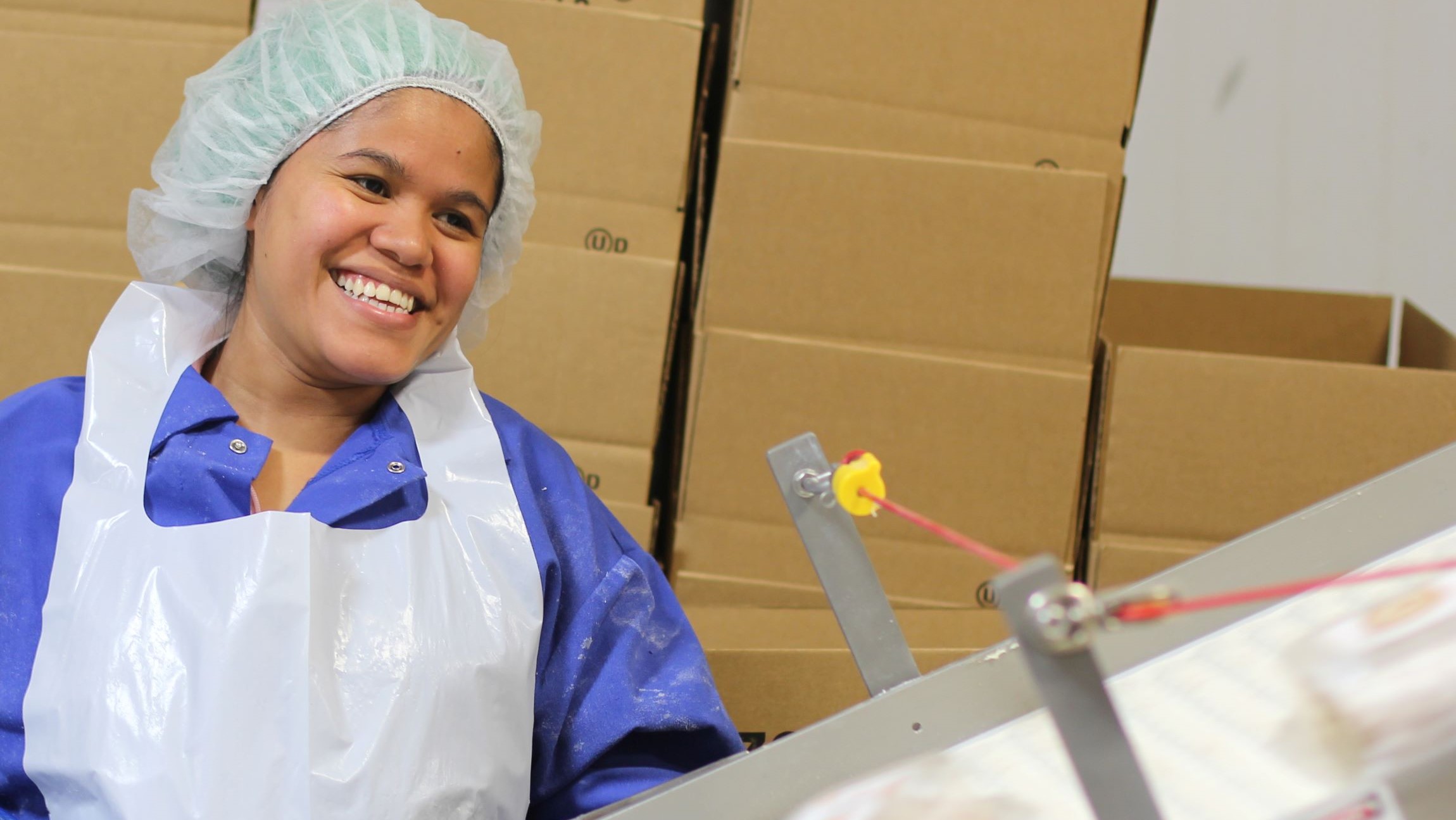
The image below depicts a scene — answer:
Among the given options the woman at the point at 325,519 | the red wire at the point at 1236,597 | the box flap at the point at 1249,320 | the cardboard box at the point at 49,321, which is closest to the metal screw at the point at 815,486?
the red wire at the point at 1236,597

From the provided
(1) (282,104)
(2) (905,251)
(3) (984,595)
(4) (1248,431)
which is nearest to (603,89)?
(2) (905,251)

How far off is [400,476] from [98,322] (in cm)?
76

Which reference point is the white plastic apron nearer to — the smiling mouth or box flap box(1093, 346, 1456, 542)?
the smiling mouth

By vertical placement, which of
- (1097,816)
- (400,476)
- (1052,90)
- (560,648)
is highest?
(1052,90)

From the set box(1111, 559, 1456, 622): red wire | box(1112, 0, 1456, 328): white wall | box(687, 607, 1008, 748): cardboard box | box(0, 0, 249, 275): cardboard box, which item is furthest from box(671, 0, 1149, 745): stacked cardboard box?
box(1111, 559, 1456, 622): red wire

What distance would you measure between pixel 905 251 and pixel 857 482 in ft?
3.44

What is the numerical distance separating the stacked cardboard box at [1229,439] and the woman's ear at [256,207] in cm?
114

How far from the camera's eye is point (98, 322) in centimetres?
168

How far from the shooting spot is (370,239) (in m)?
1.20

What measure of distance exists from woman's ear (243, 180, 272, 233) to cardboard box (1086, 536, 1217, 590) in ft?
3.95

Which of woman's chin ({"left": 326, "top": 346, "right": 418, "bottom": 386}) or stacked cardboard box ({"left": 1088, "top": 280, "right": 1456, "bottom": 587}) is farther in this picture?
stacked cardboard box ({"left": 1088, "top": 280, "right": 1456, "bottom": 587})

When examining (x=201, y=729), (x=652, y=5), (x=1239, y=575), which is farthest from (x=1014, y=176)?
(x=201, y=729)

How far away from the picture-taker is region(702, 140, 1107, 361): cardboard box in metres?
1.74

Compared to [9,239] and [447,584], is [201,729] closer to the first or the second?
[447,584]
